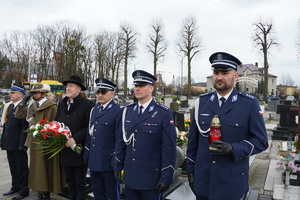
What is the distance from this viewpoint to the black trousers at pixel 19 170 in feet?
16.2

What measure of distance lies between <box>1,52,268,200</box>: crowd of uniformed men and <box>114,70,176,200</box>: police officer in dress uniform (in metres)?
0.01

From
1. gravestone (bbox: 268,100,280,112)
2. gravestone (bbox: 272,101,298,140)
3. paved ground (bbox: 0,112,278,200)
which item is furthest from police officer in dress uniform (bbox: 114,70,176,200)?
gravestone (bbox: 268,100,280,112)

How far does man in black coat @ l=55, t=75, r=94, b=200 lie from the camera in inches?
163

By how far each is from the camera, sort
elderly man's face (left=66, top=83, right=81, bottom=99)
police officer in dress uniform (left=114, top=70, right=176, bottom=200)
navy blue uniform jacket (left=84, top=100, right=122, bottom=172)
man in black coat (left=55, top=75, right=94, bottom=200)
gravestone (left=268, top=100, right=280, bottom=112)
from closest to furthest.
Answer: police officer in dress uniform (left=114, top=70, right=176, bottom=200) < navy blue uniform jacket (left=84, top=100, right=122, bottom=172) < man in black coat (left=55, top=75, right=94, bottom=200) < elderly man's face (left=66, top=83, right=81, bottom=99) < gravestone (left=268, top=100, right=280, bottom=112)

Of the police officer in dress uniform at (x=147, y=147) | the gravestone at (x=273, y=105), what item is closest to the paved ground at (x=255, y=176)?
the police officer in dress uniform at (x=147, y=147)

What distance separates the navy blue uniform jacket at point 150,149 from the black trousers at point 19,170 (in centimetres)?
290

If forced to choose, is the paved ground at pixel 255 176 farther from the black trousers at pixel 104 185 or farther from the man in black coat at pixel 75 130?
the black trousers at pixel 104 185

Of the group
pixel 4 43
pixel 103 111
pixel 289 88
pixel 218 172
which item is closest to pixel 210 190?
pixel 218 172

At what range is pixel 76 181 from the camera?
13.8 feet

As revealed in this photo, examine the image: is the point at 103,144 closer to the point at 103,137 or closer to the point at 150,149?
the point at 103,137

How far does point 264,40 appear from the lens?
112 ft

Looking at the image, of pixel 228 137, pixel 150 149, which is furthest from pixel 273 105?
pixel 228 137

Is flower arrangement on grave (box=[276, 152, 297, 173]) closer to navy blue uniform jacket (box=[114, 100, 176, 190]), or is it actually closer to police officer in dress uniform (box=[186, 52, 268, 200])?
police officer in dress uniform (box=[186, 52, 268, 200])

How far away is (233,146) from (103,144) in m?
2.08
